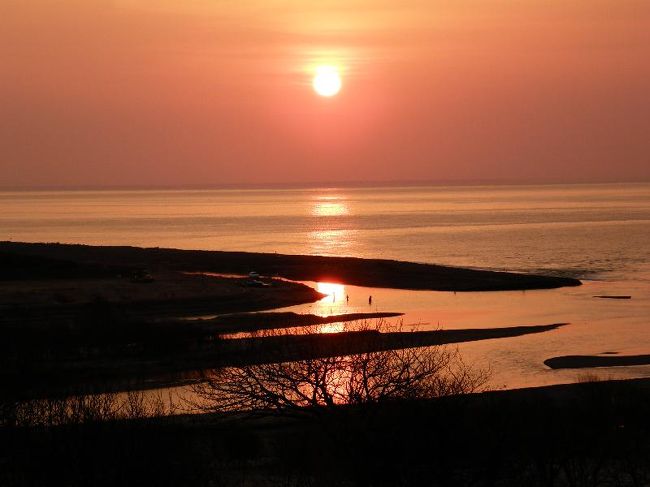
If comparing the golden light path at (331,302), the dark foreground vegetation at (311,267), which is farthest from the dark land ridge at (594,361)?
the dark foreground vegetation at (311,267)

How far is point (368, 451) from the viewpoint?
55.7ft

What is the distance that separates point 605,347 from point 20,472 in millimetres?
37304

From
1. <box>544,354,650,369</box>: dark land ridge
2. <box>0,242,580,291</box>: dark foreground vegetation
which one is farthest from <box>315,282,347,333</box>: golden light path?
<box>544,354,650,369</box>: dark land ridge

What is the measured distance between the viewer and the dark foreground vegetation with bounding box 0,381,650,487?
1714 centimetres

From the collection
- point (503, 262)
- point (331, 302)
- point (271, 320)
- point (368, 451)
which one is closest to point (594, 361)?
point (271, 320)

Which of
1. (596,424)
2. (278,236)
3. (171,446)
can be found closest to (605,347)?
(596,424)

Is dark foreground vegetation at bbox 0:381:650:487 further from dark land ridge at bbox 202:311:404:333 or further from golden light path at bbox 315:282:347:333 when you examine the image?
golden light path at bbox 315:282:347:333

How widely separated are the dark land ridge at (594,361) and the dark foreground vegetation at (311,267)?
32.8 m

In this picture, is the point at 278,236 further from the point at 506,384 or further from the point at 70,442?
the point at 70,442

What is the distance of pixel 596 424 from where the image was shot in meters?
24.2

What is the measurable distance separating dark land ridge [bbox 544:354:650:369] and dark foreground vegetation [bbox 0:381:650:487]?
19003 mm

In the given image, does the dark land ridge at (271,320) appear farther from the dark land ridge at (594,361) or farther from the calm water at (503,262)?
the dark land ridge at (594,361)

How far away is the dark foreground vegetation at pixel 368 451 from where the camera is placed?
17141mm

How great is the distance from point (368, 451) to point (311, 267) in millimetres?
81364
